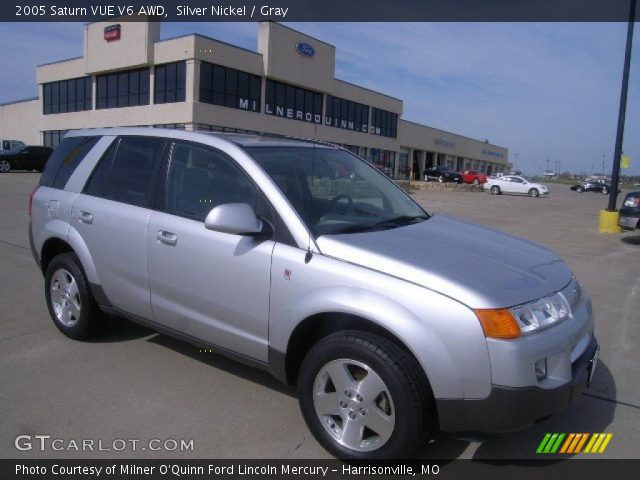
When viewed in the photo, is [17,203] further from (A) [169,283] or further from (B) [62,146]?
(A) [169,283]

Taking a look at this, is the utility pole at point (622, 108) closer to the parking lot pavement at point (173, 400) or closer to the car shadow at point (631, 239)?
the car shadow at point (631, 239)

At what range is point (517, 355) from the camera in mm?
2619

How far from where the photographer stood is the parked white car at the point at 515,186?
40.7 m


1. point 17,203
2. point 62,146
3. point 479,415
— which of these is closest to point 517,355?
point 479,415

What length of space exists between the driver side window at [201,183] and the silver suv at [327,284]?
12 mm

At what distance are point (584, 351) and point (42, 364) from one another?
12.5 ft

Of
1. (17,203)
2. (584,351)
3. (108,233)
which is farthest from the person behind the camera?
(17,203)

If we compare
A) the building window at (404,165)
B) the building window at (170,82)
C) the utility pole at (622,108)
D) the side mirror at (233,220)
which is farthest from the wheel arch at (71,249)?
the building window at (404,165)

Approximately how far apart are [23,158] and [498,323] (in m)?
33.3

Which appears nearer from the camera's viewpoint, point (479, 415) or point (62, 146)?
point (479, 415)

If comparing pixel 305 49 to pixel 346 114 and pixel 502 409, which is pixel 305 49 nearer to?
pixel 346 114

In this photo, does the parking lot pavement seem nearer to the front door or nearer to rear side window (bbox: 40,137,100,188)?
the front door

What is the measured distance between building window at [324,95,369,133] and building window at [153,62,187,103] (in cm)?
1479

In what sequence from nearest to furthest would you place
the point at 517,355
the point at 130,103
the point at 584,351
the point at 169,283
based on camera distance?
the point at 517,355 < the point at 584,351 < the point at 169,283 < the point at 130,103
